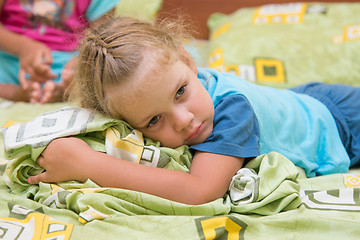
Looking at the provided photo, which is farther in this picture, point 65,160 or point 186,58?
point 186,58

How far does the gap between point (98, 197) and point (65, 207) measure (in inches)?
3.5

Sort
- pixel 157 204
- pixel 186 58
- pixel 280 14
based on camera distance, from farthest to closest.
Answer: pixel 280 14
pixel 186 58
pixel 157 204

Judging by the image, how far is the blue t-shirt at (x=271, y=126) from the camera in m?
0.82

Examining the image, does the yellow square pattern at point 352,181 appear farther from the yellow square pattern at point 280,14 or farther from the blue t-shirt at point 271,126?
the yellow square pattern at point 280,14

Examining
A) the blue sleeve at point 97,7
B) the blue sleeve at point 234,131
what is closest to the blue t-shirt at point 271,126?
the blue sleeve at point 234,131

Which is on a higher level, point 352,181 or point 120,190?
point 120,190

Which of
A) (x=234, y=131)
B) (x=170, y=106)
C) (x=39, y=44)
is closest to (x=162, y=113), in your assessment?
(x=170, y=106)

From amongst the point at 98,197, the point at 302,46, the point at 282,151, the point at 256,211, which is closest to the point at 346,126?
the point at 282,151

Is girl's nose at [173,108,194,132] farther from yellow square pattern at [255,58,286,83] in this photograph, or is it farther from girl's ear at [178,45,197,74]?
yellow square pattern at [255,58,286,83]

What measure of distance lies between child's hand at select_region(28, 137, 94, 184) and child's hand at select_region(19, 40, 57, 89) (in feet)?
2.24

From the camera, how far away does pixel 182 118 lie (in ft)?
2.61

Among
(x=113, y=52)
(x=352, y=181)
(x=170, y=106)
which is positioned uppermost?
(x=113, y=52)

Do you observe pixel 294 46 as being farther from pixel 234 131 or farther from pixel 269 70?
pixel 234 131

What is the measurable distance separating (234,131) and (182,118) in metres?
0.10
